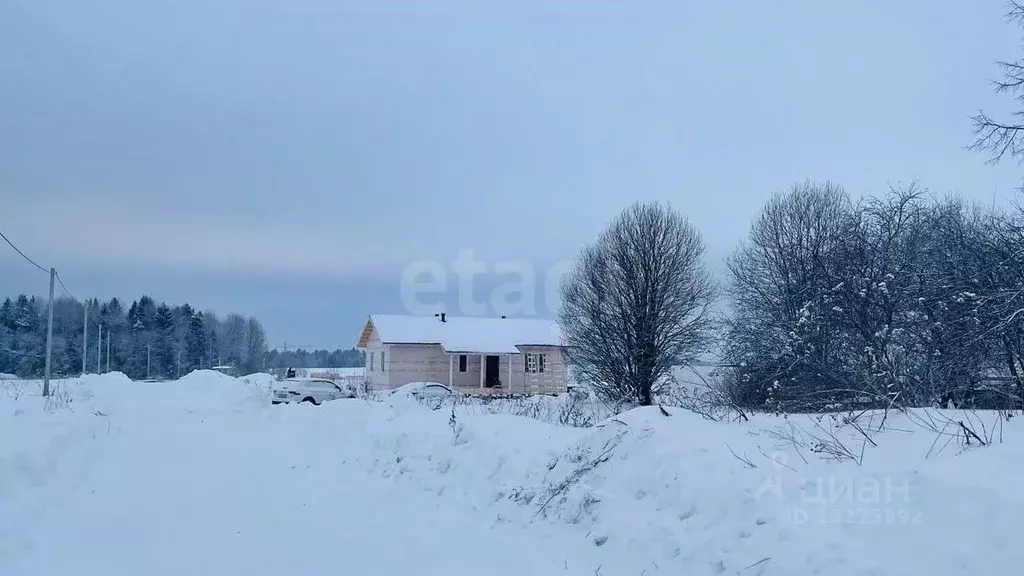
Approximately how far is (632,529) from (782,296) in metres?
20.9

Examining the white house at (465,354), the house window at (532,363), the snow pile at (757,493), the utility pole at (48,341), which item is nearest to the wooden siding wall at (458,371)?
the white house at (465,354)

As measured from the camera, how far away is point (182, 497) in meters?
9.65

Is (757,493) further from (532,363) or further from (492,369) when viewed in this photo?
(492,369)

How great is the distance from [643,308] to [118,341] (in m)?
69.6

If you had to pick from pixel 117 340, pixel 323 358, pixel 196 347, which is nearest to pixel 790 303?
pixel 196 347

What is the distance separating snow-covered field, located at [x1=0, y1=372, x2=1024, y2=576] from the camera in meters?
→ 5.33

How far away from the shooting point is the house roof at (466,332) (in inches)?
1635

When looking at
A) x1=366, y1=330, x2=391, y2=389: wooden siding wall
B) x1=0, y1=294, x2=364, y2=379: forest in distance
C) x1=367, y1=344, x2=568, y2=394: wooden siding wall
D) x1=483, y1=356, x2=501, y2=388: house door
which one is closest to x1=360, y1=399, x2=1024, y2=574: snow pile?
x1=367, y1=344, x2=568, y2=394: wooden siding wall

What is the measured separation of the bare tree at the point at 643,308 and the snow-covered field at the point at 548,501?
15.3 meters

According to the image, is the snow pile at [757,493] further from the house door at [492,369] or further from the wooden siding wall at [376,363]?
the house door at [492,369]

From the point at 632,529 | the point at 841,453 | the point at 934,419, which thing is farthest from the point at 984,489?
the point at 632,529

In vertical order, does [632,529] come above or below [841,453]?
below

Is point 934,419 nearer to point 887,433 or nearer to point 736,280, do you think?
point 887,433

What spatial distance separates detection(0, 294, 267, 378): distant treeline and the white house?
37.3 metres
